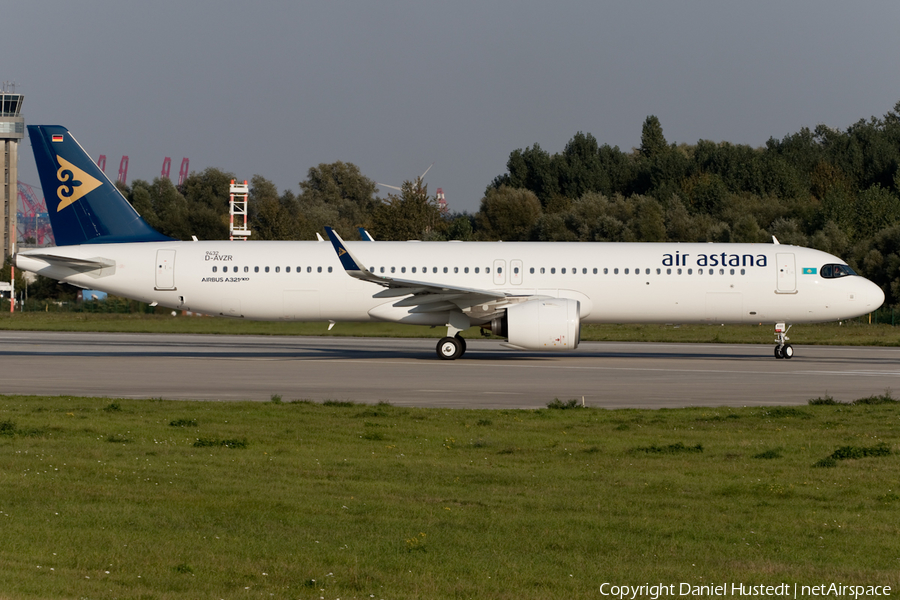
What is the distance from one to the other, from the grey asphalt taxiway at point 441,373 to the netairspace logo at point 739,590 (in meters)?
11.1

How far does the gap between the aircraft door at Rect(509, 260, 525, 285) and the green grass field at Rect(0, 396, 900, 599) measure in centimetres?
1385

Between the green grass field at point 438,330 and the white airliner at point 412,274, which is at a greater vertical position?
the white airliner at point 412,274

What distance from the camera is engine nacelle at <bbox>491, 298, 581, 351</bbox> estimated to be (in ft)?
86.4

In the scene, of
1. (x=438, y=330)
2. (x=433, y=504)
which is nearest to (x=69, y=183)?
(x=438, y=330)

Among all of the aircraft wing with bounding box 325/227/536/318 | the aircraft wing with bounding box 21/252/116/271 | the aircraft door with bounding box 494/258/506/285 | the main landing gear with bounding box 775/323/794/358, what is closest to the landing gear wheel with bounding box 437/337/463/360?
the aircraft wing with bounding box 325/227/536/318

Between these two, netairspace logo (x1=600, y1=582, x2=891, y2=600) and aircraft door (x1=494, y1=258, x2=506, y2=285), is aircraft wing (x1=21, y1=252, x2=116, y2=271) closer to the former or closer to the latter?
aircraft door (x1=494, y1=258, x2=506, y2=285)

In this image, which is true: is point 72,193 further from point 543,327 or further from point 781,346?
point 781,346

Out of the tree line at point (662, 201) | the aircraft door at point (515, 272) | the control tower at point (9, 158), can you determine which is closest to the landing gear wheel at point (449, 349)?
the aircraft door at point (515, 272)

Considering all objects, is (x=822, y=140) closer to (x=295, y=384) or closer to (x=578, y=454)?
(x=295, y=384)

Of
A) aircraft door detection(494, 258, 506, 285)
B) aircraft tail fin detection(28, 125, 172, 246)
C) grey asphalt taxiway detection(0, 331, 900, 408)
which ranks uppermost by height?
aircraft tail fin detection(28, 125, 172, 246)

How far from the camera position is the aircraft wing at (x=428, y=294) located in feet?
86.7

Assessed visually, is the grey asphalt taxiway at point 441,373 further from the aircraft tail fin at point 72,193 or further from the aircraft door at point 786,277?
the aircraft tail fin at point 72,193

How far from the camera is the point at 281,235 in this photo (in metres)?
72.8

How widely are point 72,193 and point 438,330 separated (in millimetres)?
20206
